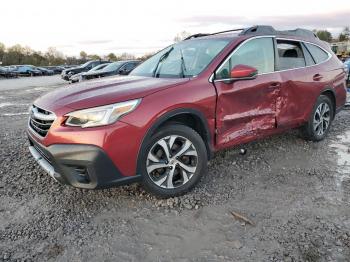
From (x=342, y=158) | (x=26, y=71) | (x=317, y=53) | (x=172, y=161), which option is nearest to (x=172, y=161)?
(x=172, y=161)

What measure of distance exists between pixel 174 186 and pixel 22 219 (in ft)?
4.96

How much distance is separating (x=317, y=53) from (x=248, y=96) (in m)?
1.97

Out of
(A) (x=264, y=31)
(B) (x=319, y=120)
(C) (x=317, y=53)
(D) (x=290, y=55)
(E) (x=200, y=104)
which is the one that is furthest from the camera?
(B) (x=319, y=120)

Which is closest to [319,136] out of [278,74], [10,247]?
[278,74]

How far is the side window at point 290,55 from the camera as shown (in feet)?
15.0

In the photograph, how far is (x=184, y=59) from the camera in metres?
4.25

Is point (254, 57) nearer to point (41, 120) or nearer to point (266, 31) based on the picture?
point (266, 31)

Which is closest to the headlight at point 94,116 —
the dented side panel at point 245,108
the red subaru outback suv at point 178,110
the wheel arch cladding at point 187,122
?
the red subaru outback suv at point 178,110

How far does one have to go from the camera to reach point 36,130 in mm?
3496

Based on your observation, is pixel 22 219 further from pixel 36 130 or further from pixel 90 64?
pixel 90 64

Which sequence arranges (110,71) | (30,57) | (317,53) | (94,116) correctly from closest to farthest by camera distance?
(94,116), (317,53), (110,71), (30,57)

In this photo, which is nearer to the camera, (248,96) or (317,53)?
(248,96)

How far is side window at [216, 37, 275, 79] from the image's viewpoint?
153 inches

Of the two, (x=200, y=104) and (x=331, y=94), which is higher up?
(x=200, y=104)
